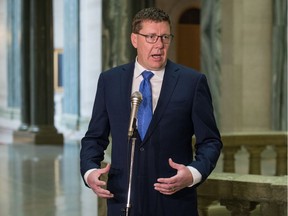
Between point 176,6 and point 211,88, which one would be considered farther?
point 176,6

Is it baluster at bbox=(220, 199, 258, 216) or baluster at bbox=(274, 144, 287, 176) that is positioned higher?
baluster at bbox=(220, 199, 258, 216)

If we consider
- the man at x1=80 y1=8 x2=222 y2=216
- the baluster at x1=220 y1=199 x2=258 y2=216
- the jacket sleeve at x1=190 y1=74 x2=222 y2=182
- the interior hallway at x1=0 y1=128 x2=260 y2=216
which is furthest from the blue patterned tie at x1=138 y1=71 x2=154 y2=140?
the interior hallway at x1=0 y1=128 x2=260 y2=216

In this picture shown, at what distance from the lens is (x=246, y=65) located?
11555 mm

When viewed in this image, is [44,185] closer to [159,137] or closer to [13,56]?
[159,137]

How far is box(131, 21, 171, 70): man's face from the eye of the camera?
284 centimetres

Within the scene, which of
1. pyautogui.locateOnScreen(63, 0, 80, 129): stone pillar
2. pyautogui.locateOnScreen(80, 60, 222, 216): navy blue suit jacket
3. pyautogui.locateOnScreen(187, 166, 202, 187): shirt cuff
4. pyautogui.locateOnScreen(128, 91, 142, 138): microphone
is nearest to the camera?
pyautogui.locateOnScreen(128, 91, 142, 138): microphone

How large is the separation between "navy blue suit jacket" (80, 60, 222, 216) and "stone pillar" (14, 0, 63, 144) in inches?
563

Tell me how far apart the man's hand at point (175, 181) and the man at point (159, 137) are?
7 centimetres

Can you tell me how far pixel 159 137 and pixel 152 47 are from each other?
39 cm

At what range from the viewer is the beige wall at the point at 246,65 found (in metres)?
11.4

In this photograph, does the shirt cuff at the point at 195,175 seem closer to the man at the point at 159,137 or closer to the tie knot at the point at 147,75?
the man at the point at 159,137

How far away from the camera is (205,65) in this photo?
11.3m

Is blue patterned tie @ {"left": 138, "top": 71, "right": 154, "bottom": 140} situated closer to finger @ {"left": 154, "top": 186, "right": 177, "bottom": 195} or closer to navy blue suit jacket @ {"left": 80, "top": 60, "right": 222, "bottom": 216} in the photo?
navy blue suit jacket @ {"left": 80, "top": 60, "right": 222, "bottom": 216}

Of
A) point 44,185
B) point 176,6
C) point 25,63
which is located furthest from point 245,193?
point 176,6
